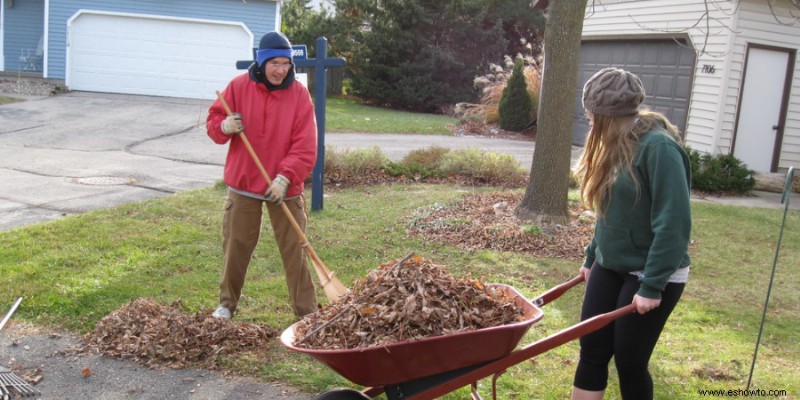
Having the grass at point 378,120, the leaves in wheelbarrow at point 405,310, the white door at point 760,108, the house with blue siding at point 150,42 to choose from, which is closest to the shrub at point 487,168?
the white door at point 760,108

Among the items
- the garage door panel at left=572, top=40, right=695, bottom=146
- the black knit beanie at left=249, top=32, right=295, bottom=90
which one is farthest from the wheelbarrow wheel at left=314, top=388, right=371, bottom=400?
the garage door panel at left=572, top=40, right=695, bottom=146

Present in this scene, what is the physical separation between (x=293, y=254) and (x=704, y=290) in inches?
148

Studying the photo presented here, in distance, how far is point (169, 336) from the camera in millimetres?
4496

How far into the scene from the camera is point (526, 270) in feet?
21.9

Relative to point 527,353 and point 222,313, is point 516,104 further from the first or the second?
point 527,353

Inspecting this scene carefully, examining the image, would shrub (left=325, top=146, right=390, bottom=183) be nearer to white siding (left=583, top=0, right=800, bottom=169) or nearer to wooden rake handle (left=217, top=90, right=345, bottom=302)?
white siding (left=583, top=0, right=800, bottom=169)

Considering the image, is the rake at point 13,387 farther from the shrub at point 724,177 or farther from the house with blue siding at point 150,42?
the house with blue siding at point 150,42

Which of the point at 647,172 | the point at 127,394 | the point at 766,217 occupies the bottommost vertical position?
the point at 127,394

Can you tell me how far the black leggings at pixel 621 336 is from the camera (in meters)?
3.13

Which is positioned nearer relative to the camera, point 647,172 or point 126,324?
point 647,172

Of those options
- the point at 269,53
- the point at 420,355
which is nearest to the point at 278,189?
the point at 269,53

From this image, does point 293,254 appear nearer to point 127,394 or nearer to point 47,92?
point 127,394

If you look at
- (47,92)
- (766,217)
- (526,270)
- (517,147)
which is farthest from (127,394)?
(47,92)

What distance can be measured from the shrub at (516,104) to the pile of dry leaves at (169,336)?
1653 centimetres
